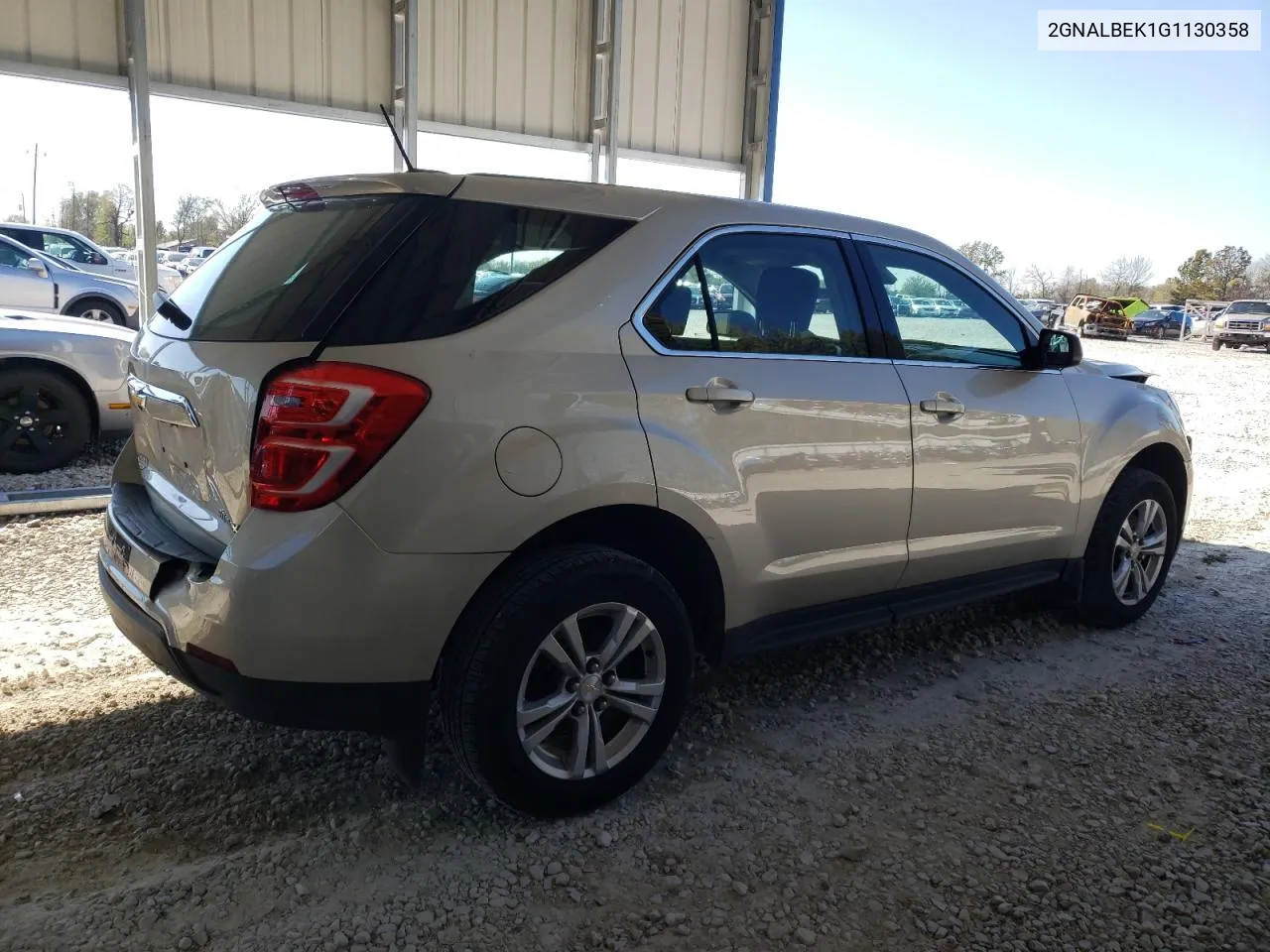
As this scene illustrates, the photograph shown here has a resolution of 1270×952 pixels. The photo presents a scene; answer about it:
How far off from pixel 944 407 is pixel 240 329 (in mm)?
2428

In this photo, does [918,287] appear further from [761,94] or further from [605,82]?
[761,94]

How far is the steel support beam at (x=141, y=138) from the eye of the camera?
29.1ft

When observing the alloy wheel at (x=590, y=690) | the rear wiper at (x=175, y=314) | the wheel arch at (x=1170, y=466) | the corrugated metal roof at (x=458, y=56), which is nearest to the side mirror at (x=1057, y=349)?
the wheel arch at (x=1170, y=466)

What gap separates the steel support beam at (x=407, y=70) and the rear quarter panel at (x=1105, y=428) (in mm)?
7620

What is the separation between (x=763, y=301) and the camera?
3418 mm

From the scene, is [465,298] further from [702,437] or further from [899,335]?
[899,335]

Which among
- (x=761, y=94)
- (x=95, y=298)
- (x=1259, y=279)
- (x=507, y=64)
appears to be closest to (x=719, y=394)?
(x=507, y=64)

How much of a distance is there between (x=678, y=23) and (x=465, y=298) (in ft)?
34.9

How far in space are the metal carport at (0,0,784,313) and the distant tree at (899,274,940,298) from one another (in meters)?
7.65

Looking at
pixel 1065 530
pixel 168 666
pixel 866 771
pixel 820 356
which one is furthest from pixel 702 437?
pixel 1065 530

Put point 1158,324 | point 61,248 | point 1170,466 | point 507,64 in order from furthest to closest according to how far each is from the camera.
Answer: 1. point 1158,324
2. point 61,248
3. point 507,64
4. point 1170,466

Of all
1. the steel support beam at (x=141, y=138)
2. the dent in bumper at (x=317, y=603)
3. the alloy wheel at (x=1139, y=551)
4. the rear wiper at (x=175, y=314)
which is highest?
the steel support beam at (x=141, y=138)

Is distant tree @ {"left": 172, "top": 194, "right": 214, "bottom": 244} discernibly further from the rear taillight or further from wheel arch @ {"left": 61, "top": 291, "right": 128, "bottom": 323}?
the rear taillight

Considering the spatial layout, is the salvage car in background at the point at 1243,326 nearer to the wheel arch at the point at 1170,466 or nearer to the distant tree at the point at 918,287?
the wheel arch at the point at 1170,466
